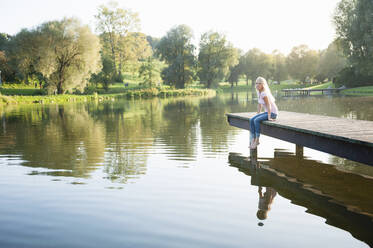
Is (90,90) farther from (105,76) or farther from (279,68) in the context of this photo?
(279,68)

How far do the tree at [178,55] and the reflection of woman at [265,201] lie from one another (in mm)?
60965

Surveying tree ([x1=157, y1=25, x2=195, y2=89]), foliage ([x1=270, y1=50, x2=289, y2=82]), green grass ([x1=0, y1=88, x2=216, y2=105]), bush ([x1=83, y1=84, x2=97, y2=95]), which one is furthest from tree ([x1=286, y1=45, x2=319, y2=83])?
bush ([x1=83, y1=84, x2=97, y2=95])

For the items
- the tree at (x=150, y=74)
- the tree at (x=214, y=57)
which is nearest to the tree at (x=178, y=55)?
the tree at (x=214, y=57)

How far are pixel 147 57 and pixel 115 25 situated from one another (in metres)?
18.3

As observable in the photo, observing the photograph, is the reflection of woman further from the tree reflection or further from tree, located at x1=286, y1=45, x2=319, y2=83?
tree, located at x1=286, y1=45, x2=319, y2=83

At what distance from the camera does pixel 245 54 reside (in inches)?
3777

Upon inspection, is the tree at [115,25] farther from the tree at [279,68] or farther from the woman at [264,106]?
the woman at [264,106]

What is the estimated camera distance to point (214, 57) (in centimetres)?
6875

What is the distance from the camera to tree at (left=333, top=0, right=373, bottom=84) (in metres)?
39.3

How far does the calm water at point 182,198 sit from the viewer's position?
4121 millimetres

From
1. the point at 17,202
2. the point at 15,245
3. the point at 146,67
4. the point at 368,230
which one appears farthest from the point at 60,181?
the point at 146,67

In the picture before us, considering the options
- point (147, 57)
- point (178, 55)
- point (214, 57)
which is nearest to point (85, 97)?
point (147, 57)

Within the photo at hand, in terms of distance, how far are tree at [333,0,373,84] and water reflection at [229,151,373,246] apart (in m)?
38.2

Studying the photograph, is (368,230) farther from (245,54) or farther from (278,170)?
(245,54)
